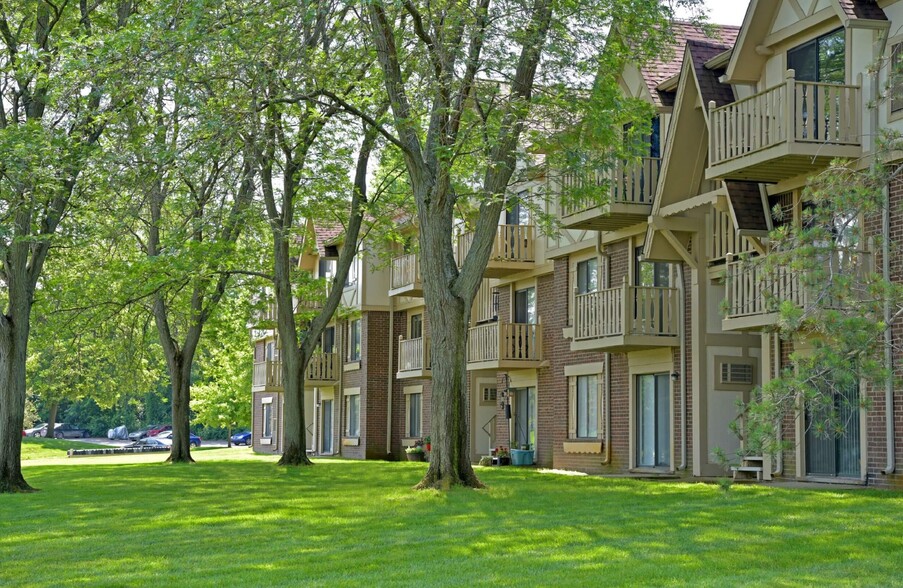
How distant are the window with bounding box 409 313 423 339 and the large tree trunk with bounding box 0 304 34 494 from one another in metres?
19.3

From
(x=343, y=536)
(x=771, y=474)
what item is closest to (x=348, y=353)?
(x=771, y=474)

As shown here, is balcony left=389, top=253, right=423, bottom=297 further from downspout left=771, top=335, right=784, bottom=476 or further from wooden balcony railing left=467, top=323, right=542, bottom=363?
downspout left=771, top=335, right=784, bottom=476

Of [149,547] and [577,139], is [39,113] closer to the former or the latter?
[577,139]

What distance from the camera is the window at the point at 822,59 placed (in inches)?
798

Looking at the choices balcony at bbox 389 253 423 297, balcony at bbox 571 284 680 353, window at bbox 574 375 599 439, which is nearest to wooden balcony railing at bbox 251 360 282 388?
balcony at bbox 389 253 423 297

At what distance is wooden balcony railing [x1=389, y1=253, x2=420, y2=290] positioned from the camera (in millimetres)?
36938

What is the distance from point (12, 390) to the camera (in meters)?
22.9

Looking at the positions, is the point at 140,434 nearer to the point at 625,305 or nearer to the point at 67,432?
the point at 67,432

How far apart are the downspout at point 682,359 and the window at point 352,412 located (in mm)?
20445

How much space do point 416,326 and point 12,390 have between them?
65.7ft

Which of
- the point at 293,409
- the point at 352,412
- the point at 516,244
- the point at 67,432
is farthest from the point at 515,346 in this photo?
the point at 67,432

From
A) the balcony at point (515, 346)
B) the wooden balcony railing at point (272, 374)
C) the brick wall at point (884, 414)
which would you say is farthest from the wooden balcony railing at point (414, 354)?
the brick wall at point (884, 414)

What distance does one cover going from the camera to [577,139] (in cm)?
1959

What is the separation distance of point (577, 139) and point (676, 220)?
5.65 meters
